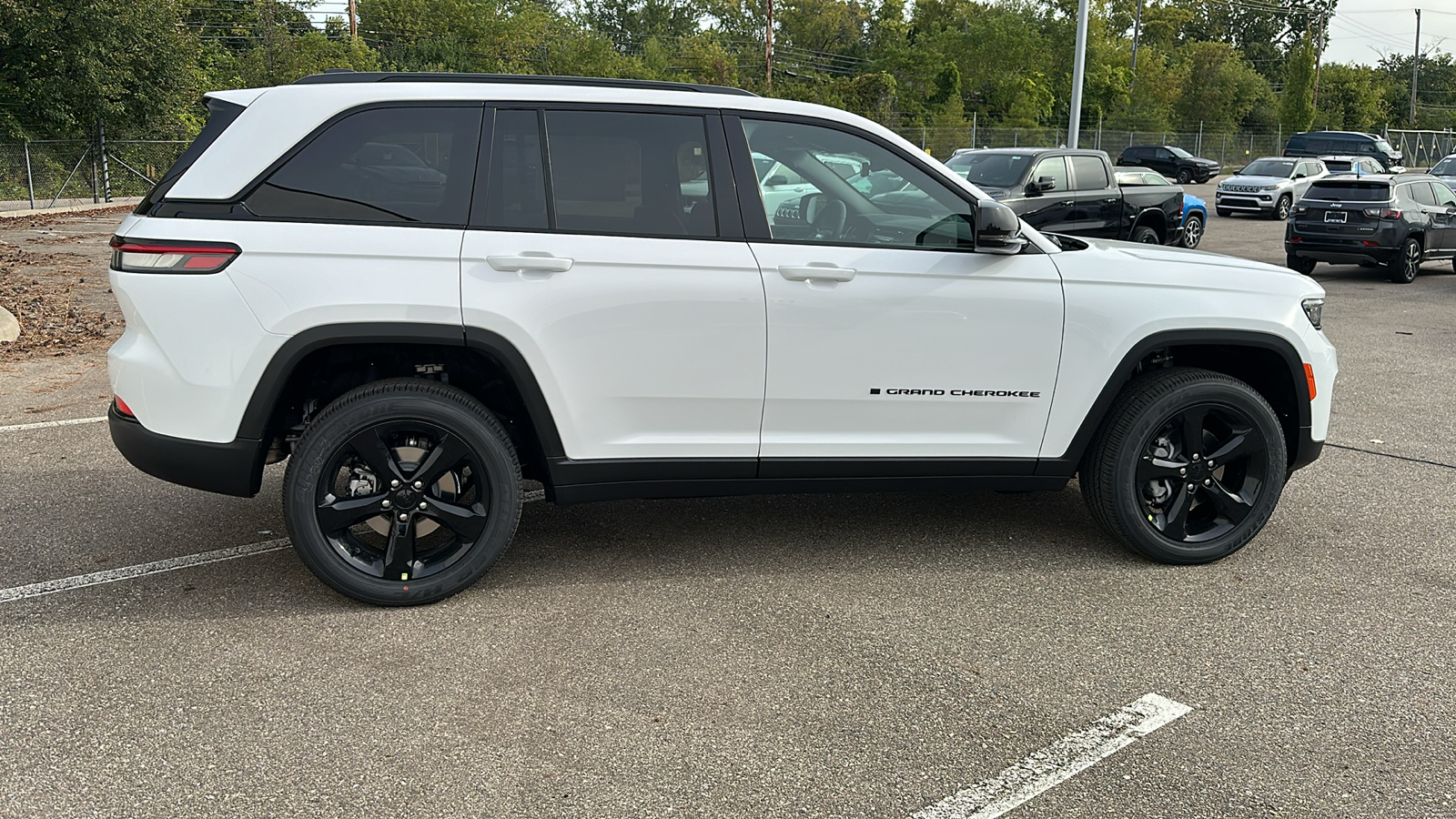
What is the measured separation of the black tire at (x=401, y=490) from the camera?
13.5ft

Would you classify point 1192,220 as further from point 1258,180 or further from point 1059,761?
point 1059,761

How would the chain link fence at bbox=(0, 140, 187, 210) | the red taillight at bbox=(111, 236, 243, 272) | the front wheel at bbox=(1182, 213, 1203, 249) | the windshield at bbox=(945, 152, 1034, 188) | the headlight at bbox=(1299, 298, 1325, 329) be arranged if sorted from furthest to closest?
the chain link fence at bbox=(0, 140, 187, 210) → the front wheel at bbox=(1182, 213, 1203, 249) → the windshield at bbox=(945, 152, 1034, 188) → the headlight at bbox=(1299, 298, 1325, 329) → the red taillight at bbox=(111, 236, 243, 272)

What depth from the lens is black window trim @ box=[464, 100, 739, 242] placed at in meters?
4.18

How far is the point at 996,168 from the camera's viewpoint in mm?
14852

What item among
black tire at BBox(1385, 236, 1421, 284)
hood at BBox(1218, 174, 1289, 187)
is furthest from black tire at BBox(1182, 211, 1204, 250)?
hood at BBox(1218, 174, 1289, 187)

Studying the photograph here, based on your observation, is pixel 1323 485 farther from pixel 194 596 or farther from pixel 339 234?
pixel 194 596

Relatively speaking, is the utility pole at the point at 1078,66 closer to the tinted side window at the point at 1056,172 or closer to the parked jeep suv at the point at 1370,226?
the parked jeep suv at the point at 1370,226

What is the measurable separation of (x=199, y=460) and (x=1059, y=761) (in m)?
2.97

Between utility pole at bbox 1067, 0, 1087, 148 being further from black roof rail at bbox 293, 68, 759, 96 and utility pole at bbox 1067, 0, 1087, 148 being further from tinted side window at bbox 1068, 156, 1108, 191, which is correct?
black roof rail at bbox 293, 68, 759, 96

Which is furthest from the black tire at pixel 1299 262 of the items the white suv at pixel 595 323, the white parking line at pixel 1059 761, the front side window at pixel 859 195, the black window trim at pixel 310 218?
the black window trim at pixel 310 218

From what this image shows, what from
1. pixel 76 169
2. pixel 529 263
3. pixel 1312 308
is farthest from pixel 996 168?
pixel 76 169

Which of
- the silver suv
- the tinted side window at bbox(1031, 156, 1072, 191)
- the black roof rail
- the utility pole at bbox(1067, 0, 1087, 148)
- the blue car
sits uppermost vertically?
the utility pole at bbox(1067, 0, 1087, 148)

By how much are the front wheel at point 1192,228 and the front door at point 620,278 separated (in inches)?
649

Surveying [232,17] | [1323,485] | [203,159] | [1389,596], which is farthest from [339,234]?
[232,17]
